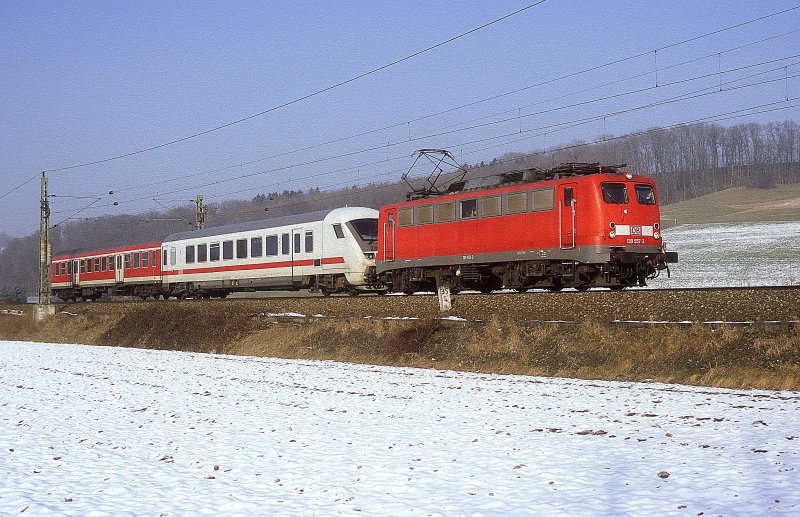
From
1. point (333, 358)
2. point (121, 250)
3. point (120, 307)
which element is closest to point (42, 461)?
point (333, 358)

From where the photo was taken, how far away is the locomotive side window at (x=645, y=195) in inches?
973

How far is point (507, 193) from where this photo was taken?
2597 cm

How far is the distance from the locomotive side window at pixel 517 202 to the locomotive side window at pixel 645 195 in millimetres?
3137

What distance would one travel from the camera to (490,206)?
1045 inches

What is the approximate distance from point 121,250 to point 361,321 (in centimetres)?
3078

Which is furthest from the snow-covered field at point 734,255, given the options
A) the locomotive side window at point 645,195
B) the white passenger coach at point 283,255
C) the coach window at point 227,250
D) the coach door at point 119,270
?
the coach door at point 119,270

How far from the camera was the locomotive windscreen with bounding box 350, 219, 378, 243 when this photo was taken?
32.9 m

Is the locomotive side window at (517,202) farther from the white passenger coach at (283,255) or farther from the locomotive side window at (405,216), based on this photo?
the white passenger coach at (283,255)

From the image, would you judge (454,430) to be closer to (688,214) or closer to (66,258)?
(66,258)

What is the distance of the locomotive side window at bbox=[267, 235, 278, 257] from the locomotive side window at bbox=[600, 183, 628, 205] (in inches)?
664

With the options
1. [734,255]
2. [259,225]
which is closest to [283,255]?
[259,225]

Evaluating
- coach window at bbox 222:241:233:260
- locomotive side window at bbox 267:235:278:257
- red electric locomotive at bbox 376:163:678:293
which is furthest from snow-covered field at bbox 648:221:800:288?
coach window at bbox 222:241:233:260

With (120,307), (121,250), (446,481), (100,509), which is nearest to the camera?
(100,509)

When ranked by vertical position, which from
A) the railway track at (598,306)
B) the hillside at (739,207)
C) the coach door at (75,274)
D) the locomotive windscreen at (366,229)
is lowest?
the railway track at (598,306)
